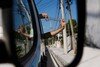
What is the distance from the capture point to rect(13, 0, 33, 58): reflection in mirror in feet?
5.21

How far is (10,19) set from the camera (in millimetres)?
1395

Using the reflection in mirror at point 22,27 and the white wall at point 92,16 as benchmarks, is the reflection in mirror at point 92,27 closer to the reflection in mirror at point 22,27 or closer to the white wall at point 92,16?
the white wall at point 92,16

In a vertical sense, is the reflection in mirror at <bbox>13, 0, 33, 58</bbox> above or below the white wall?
above

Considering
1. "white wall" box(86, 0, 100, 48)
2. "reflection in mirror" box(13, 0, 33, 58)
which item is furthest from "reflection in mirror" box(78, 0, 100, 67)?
"reflection in mirror" box(13, 0, 33, 58)

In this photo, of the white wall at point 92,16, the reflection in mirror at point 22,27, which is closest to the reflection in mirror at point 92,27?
the white wall at point 92,16

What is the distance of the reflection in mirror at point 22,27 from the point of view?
5.21 ft

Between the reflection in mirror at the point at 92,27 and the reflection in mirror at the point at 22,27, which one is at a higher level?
the reflection in mirror at the point at 22,27

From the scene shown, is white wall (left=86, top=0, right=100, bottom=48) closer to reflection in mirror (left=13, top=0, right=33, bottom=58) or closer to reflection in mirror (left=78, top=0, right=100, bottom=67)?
reflection in mirror (left=78, top=0, right=100, bottom=67)

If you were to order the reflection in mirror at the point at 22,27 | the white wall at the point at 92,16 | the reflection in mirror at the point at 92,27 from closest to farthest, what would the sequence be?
1. the reflection in mirror at the point at 22,27
2. the reflection in mirror at the point at 92,27
3. the white wall at the point at 92,16

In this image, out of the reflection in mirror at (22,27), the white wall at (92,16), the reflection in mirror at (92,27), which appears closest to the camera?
the reflection in mirror at (22,27)

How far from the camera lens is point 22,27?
1737 millimetres

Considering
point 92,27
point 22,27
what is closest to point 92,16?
point 22,27

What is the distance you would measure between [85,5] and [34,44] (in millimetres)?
531

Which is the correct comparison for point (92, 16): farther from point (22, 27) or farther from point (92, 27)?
point (92, 27)
